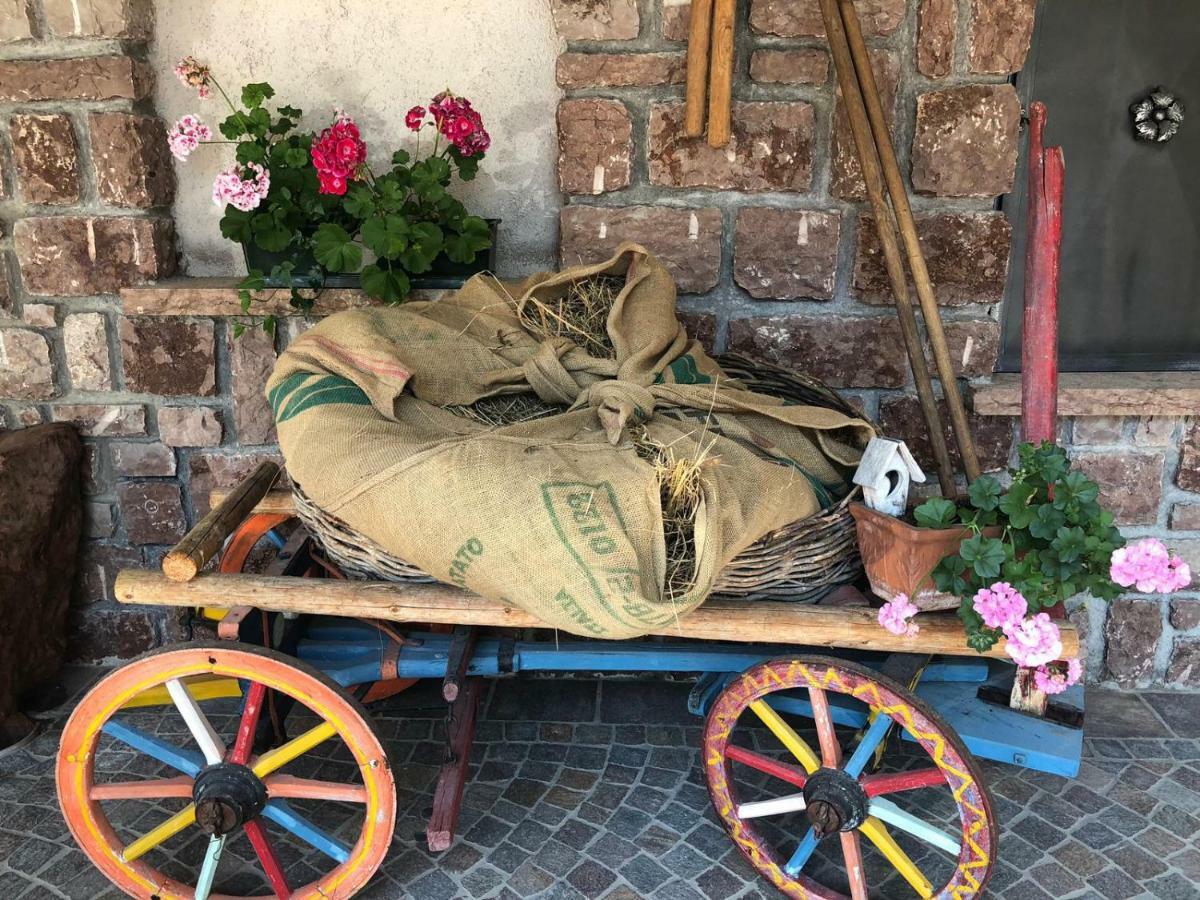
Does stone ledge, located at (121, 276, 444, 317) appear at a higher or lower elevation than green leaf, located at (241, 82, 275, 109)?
lower

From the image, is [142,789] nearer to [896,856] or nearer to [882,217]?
[896,856]

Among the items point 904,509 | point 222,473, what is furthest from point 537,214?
point 904,509

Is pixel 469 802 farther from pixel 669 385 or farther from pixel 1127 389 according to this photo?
pixel 1127 389

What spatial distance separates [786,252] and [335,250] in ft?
3.80

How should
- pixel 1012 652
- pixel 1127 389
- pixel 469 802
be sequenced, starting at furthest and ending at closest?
pixel 1127 389, pixel 469 802, pixel 1012 652

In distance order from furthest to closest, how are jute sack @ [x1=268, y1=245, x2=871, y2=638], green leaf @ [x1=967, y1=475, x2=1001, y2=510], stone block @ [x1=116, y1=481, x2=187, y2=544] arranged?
stone block @ [x1=116, y1=481, x2=187, y2=544]
green leaf @ [x1=967, y1=475, x2=1001, y2=510]
jute sack @ [x1=268, y1=245, x2=871, y2=638]

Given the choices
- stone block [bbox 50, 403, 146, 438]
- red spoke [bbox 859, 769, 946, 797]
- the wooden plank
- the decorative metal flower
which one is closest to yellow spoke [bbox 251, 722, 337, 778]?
the wooden plank

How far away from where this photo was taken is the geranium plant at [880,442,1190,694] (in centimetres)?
172

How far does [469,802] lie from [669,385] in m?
1.12

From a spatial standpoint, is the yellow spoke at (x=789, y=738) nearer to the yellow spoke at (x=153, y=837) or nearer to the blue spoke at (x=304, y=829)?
the blue spoke at (x=304, y=829)

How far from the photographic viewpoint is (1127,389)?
8.69ft

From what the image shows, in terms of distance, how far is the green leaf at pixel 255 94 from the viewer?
102 inches

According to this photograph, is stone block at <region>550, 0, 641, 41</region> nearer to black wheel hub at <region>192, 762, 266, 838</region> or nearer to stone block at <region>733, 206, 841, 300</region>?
stone block at <region>733, 206, 841, 300</region>

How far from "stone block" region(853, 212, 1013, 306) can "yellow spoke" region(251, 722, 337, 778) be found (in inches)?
66.8
